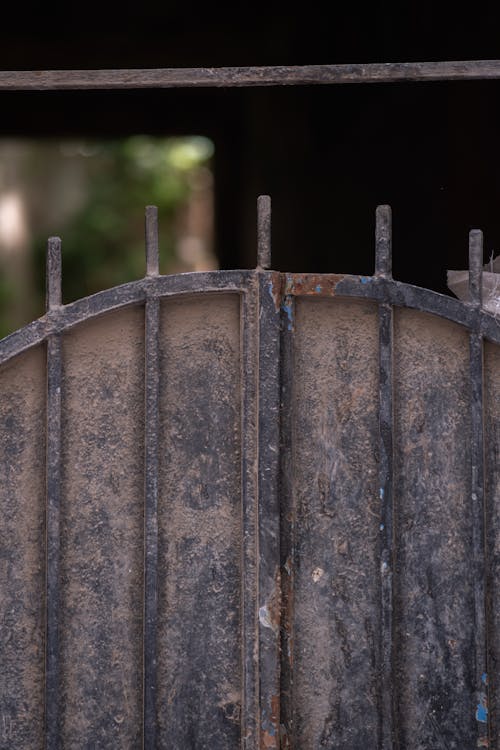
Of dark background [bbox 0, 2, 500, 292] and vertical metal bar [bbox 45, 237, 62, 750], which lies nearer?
vertical metal bar [bbox 45, 237, 62, 750]

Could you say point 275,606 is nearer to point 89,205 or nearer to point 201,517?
point 201,517

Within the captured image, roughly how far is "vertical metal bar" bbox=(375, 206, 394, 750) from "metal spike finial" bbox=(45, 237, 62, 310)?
777 millimetres

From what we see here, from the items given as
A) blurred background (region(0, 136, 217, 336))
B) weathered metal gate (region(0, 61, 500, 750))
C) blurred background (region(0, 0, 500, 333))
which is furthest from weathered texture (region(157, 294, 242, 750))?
blurred background (region(0, 136, 217, 336))

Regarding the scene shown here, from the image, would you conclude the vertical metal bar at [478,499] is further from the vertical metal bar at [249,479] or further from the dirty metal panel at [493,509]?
the vertical metal bar at [249,479]

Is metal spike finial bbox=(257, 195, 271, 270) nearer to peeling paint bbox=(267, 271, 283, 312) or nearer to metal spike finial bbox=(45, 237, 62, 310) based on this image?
peeling paint bbox=(267, 271, 283, 312)

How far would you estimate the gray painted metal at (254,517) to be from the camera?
84.4 inches

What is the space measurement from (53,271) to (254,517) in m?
0.77

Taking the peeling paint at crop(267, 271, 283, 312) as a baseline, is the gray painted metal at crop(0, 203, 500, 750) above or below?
below

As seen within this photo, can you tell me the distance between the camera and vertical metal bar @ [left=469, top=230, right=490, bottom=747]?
2.14 metres

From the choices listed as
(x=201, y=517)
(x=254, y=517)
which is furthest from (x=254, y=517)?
(x=201, y=517)

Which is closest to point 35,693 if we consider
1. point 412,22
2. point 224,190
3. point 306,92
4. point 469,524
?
point 469,524

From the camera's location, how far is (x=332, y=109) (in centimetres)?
485

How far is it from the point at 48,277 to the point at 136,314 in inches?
9.1

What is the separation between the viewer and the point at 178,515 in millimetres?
2178
